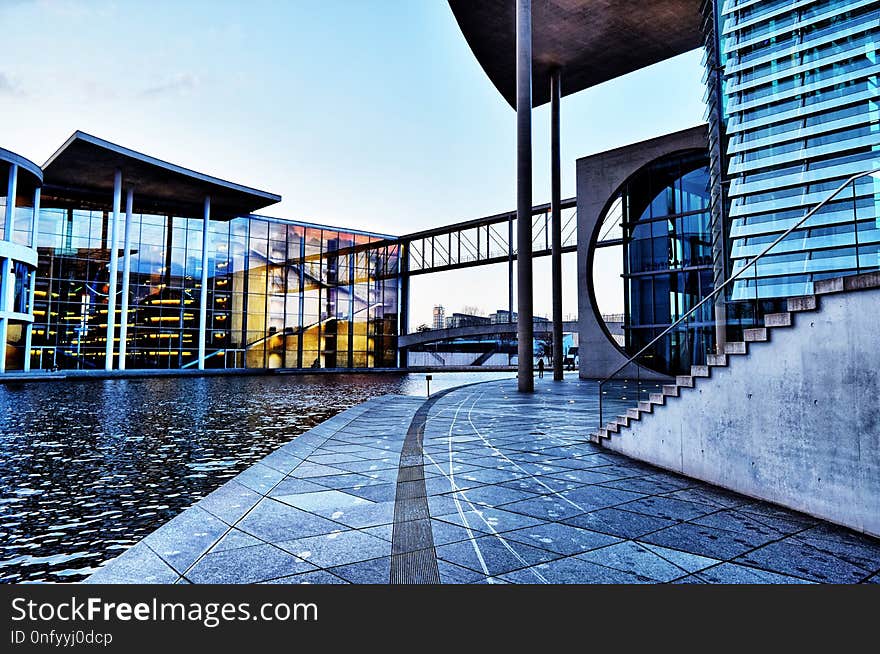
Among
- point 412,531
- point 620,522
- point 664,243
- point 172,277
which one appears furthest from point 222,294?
point 620,522

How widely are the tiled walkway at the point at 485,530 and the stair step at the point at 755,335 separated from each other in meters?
1.84

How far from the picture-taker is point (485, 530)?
4906 mm

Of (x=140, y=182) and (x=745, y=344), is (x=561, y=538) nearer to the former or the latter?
(x=745, y=344)

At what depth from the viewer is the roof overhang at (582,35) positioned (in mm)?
26672

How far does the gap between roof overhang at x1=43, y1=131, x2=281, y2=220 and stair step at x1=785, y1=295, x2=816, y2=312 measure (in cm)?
3709

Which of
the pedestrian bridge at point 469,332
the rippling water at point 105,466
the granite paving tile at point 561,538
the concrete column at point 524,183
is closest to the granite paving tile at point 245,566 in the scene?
the rippling water at point 105,466

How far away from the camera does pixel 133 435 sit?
423 inches

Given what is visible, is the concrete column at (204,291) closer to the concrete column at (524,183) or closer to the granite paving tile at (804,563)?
the concrete column at (524,183)

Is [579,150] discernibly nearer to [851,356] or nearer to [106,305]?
[106,305]

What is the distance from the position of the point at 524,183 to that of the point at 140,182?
98.5 ft

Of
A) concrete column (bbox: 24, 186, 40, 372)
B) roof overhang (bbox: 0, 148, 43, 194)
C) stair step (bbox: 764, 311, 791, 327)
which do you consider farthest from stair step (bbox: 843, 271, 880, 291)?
concrete column (bbox: 24, 186, 40, 372)

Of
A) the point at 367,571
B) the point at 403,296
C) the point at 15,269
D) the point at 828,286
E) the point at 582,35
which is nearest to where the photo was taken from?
the point at 367,571
